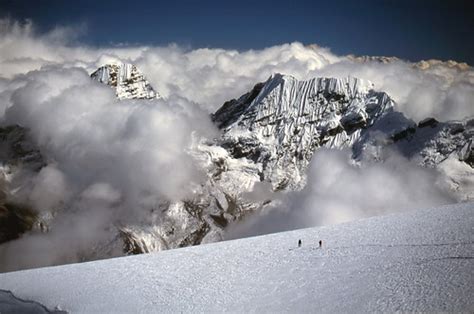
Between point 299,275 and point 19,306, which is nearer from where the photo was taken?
point 299,275

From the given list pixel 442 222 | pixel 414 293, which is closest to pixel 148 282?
pixel 414 293

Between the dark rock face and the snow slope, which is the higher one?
the snow slope

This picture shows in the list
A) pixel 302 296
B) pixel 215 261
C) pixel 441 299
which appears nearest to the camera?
pixel 441 299

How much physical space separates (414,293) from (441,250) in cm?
713

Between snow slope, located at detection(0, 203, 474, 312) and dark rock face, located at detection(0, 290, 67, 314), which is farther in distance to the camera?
dark rock face, located at detection(0, 290, 67, 314)

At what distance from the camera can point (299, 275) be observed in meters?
38.4

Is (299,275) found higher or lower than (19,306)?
higher

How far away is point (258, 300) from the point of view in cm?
3519

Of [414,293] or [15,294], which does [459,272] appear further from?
[15,294]

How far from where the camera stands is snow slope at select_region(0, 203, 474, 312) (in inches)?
1241

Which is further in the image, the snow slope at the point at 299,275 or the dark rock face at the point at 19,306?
the dark rock face at the point at 19,306

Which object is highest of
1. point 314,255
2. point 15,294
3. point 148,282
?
point 314,255

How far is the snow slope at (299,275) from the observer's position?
3152cm

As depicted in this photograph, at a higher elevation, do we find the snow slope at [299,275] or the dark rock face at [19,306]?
the snow slope at [299,275]
